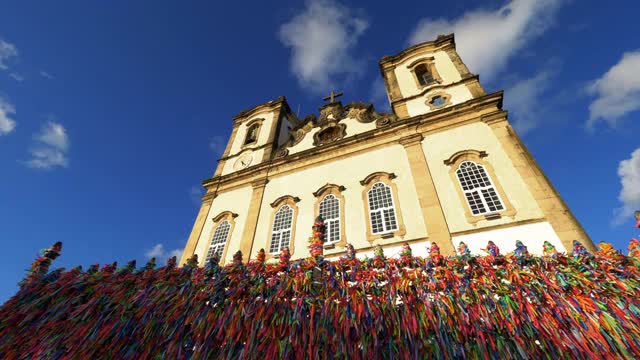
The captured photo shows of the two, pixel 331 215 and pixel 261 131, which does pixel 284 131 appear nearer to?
pixel 261 131

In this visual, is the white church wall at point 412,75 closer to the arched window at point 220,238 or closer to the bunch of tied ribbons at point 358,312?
the bunch of tied ribbons at point 358,312

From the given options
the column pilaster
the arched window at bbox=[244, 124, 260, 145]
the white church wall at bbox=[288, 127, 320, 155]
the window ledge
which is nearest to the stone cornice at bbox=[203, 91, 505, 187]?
the column pilaster

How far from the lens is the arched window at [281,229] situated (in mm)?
12600

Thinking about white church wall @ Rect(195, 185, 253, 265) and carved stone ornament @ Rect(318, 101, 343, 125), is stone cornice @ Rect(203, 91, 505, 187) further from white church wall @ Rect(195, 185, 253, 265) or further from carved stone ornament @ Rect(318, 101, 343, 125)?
carved stone ornament @ Rect(318, 101, 343, 125)

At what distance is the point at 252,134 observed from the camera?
851 inches

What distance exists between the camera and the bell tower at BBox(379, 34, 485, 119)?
15.0 metres

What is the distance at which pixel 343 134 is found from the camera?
16.6m

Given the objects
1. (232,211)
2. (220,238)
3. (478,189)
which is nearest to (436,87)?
(478,189)

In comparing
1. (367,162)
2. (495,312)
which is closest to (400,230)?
(367,162)

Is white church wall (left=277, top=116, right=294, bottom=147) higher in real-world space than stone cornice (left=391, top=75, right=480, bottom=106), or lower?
higher

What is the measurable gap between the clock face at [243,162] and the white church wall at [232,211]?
96.8 inches

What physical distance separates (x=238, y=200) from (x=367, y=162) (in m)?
8.14

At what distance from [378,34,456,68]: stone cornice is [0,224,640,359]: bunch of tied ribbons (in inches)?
672

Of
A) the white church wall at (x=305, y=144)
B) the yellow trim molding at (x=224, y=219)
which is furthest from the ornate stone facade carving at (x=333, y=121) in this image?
the yellow trim molding at (x=224, y=219)
